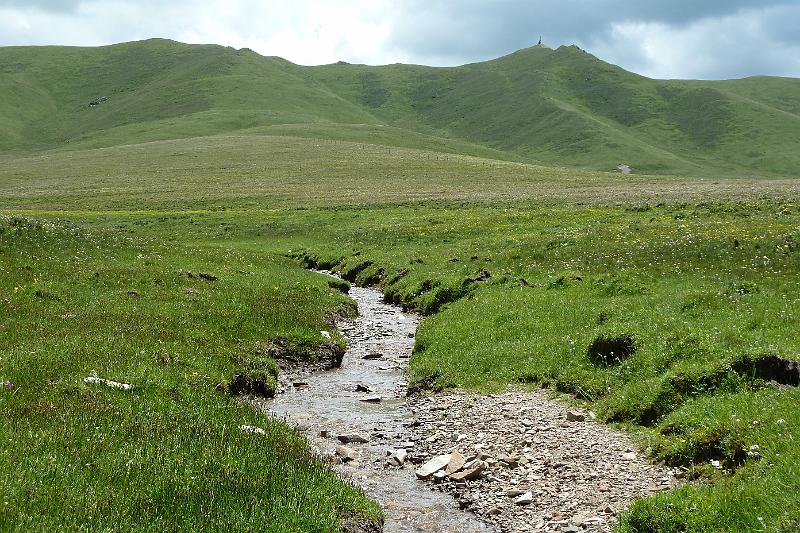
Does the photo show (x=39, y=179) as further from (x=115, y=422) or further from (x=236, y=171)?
(x=115, y=422)

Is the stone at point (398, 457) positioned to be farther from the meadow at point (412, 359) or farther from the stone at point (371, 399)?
the stone at point (371, 399)

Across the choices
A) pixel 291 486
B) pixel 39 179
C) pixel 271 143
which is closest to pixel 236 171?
pixel 39 179

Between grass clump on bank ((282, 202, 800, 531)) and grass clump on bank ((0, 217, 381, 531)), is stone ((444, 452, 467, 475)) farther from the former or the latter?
grass clump on bank ((282, 202, 800, 531))

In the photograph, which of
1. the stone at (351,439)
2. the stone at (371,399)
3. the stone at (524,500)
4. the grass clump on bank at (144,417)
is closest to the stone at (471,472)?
the stone at (524,500)

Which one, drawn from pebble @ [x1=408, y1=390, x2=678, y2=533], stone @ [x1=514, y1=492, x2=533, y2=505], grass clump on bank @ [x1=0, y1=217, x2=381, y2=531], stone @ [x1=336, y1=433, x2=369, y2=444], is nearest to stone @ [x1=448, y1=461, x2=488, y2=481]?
pebble @ [x1=408, y1=390, x2=678, y2=533]

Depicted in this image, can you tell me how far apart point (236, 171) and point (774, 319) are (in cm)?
11238

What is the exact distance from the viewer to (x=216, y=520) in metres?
8.41

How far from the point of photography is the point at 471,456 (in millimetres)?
12539

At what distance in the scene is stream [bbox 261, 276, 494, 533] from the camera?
35.2ft

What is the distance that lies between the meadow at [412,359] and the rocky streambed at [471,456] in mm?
759

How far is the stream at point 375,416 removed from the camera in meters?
10.7

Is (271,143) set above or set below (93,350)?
above

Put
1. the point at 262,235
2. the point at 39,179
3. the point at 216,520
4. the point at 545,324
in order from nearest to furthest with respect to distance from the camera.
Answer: the point at 216,520 → the point at 545,324 → the point at 262,235 → the point at 39,179

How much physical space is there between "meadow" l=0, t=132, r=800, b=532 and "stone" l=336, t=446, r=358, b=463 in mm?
1230
